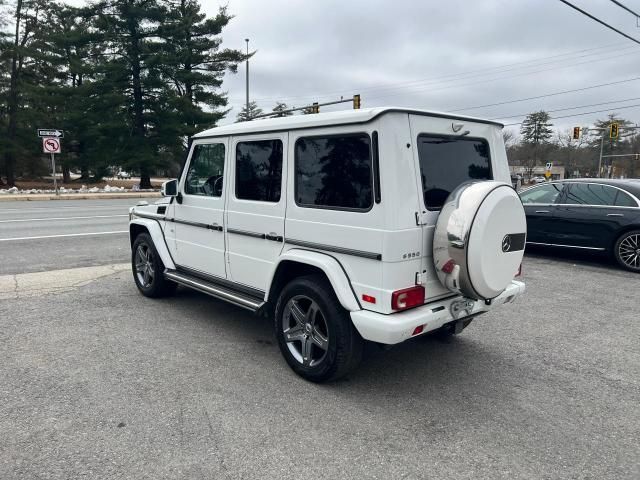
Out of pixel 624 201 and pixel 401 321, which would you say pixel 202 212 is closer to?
pixel 401 321

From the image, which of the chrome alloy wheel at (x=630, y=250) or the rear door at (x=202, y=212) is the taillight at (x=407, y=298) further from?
the chrome alloy wheel at (x=630, y=250)

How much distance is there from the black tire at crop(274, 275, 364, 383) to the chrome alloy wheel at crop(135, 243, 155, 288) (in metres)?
2.63

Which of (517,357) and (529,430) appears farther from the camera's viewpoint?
(517,357)

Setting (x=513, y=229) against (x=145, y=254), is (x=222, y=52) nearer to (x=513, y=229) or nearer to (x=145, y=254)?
(x=145, y=254)

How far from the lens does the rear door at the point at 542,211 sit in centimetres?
877

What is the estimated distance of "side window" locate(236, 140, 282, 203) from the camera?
13.1 feet

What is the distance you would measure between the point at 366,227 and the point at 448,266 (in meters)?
0.66

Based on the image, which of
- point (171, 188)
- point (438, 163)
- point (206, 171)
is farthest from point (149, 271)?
point (438, 163)

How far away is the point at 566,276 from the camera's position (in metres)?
7.50

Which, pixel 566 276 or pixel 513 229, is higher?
pixel 513 229

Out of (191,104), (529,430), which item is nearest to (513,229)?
(529,430)

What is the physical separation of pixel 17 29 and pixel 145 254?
40297 millimetres

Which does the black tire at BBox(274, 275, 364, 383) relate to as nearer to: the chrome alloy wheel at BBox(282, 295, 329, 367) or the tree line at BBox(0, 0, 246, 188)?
the chrome alloy wheel at BBox(282, 295, 329, 367)

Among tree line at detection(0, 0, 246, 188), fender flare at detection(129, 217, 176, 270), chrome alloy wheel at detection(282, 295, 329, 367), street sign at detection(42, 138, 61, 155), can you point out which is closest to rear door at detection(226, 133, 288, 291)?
chrome alloy wheel at detection(282, 295, 329, 367)
